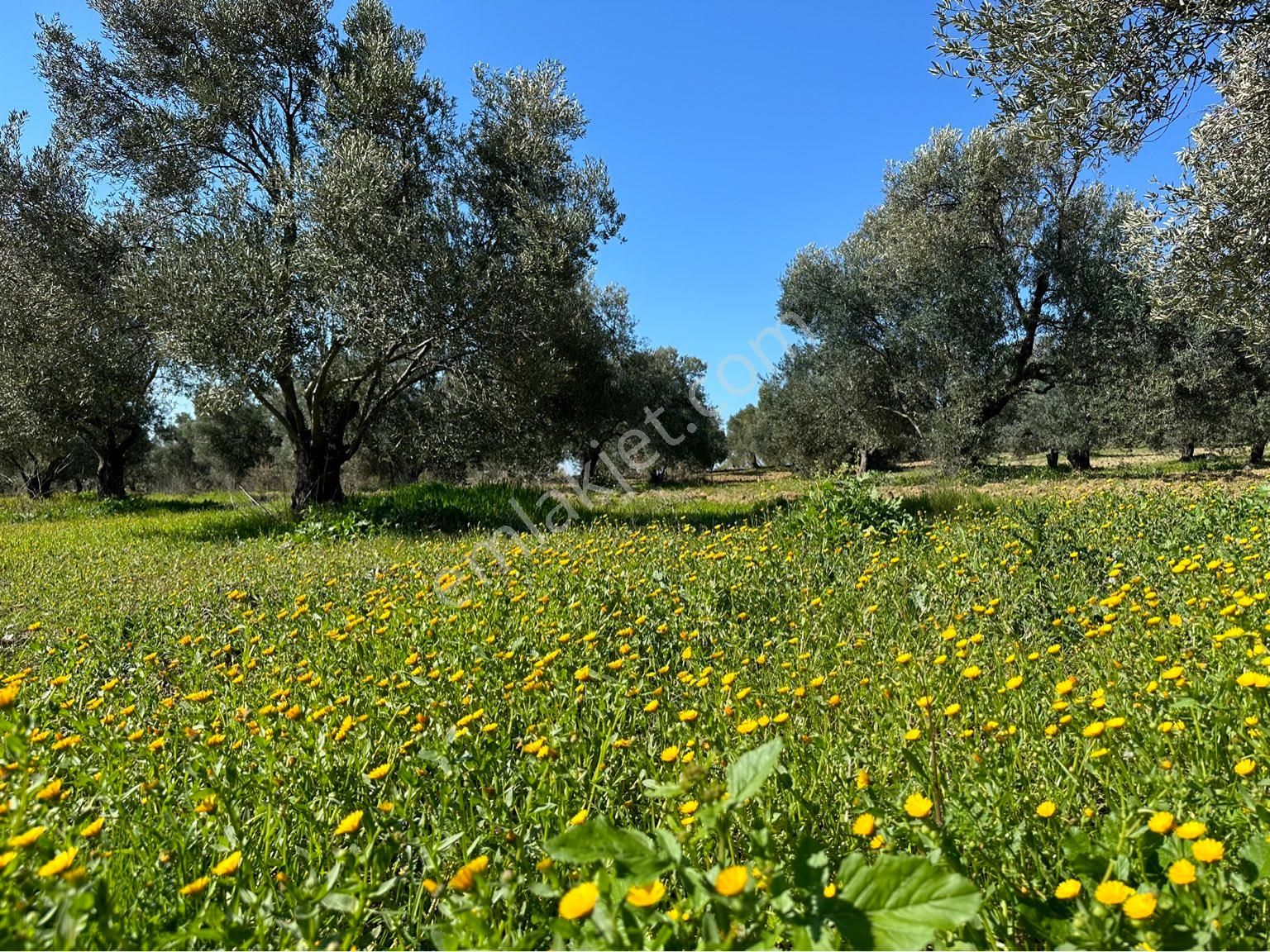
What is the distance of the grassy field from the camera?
1.32 m

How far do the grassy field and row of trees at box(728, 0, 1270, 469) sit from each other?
4.44 meters

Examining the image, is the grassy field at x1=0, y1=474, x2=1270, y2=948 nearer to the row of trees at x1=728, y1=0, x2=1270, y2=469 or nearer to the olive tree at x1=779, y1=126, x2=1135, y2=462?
the row of trees at x1=728, y1=0, x2=1270, y2=469

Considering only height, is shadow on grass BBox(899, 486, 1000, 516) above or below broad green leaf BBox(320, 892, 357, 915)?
above

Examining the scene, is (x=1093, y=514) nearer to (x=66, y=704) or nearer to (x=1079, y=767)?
(x=1079, y=767)

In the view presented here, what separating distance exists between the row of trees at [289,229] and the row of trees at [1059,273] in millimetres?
7755

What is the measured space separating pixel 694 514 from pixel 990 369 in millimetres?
11453

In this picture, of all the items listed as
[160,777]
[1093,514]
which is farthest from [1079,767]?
[1093,514]

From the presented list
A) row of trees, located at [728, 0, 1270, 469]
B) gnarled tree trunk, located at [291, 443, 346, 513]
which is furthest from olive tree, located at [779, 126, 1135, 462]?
gnarled tree trunk, located at [291, 443, 346, 513]

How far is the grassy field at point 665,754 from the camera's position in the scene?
4.32ft

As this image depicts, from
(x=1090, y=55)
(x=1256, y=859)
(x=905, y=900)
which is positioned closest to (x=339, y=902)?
(x=905, y=900)

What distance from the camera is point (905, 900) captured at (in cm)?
109

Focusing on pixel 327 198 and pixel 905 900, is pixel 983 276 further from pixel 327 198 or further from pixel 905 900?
pixel 905 900

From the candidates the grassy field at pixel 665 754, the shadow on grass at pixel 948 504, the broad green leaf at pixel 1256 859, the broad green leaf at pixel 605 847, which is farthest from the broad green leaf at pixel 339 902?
the shadow on grass at pixel 948 504

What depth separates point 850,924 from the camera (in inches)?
42.5
